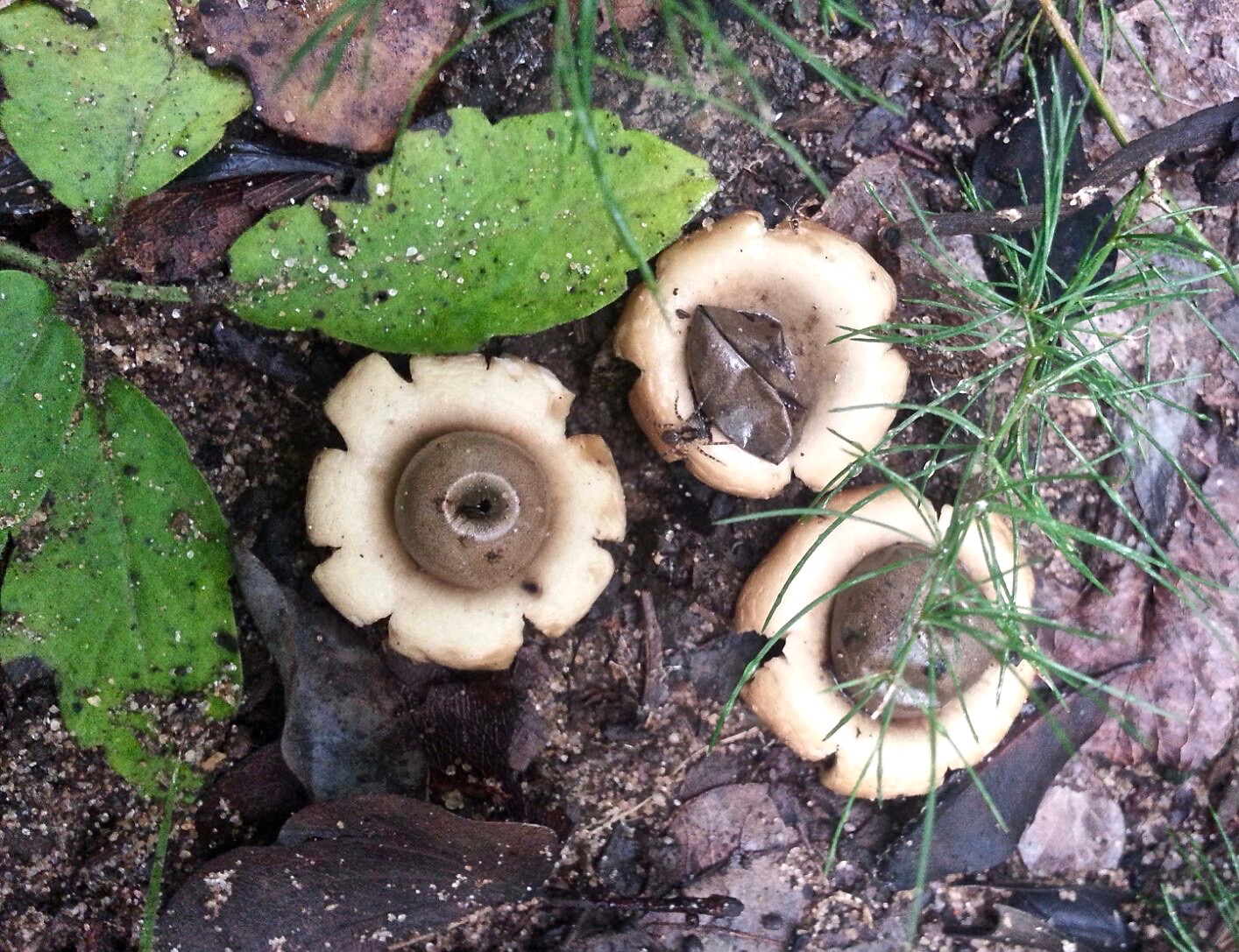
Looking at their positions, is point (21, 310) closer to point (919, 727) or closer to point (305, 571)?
point (305, 571)

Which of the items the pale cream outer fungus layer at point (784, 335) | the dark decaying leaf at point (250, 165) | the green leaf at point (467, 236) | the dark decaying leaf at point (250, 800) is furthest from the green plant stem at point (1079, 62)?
the dark decaying leaf at point (250, 800)

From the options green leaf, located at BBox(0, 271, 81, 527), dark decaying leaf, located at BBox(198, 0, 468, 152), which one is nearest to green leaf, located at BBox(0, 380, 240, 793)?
green leaf, located at BBox(0, 271, 81, 527)

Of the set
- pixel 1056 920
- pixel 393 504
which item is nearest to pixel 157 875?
pixel 393 504

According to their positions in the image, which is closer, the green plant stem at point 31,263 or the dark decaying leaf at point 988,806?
the green plant stem at point 31,263

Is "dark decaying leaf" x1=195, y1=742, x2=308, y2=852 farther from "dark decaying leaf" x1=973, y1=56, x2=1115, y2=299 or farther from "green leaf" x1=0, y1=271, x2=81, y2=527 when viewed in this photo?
"dark decaying leaf" x1=973, y1=56, x2=1115, y2=299

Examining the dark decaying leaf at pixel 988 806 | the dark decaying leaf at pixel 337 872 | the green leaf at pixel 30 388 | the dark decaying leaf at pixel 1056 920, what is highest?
the green leaf at pixel 30 388

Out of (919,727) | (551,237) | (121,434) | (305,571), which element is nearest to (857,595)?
(919,727)

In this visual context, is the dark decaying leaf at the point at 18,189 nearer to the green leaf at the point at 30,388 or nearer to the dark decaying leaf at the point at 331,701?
the green leaf at the point at 30,388
